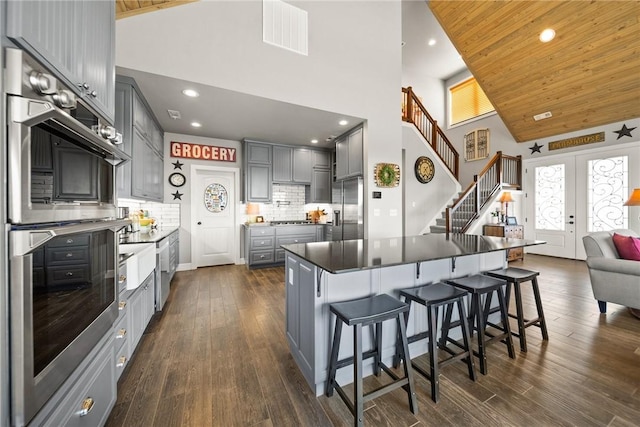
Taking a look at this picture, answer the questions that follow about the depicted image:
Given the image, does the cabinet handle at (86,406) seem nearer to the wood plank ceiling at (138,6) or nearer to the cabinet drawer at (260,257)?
the wood plank ceiling at (138,6)

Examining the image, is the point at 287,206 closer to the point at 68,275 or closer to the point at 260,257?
the point at 260,257

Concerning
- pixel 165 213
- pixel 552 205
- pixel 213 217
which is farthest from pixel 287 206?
pixel 552 205

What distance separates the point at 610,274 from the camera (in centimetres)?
279

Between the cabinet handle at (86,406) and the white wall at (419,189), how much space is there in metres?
6.05

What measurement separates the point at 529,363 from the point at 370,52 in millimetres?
4513

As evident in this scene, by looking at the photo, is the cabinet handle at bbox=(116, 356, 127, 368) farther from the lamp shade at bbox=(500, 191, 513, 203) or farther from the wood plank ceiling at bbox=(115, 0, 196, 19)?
the lamp shade at bbox=(500, 191, 513, 203)

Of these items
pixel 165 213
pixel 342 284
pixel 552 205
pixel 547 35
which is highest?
pixel 547 35

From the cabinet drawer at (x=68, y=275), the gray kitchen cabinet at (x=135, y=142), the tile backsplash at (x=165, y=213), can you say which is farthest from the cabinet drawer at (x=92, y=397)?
the tile backsplash at (x=165, y=213)

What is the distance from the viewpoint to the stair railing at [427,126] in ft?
20.1

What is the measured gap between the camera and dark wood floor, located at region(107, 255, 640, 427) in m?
1.51

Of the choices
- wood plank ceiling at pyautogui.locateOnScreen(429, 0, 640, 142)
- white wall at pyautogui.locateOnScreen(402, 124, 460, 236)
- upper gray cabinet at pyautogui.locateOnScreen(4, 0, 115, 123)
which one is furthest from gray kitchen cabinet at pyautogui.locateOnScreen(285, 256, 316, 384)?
wood plank ceiling at pyautogui.locateOnScreen(429, 0, 640, 142)

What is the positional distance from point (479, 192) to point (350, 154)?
325 cm

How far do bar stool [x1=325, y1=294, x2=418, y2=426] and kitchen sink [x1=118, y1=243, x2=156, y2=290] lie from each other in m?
1.45

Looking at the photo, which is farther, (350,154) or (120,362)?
(350,154)
